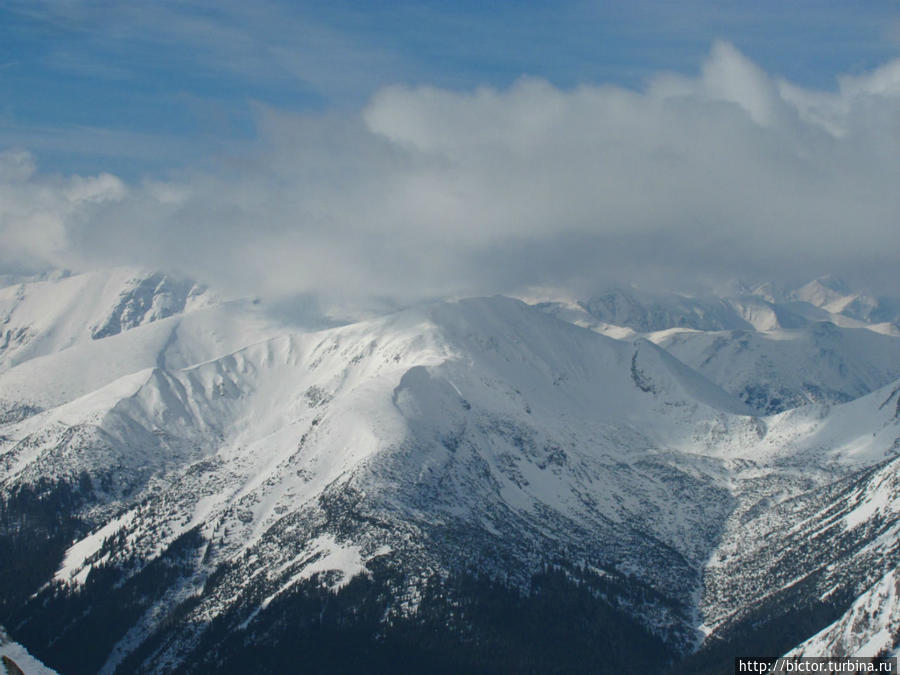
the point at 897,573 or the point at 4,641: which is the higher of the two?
the point at 897,573

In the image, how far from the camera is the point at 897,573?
196500mm

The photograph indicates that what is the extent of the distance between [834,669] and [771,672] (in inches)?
753

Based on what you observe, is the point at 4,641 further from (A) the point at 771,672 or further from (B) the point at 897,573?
(B) the point at 897,573

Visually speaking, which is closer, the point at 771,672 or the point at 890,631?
the point at 890,631

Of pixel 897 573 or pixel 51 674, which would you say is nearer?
pixel 51 674

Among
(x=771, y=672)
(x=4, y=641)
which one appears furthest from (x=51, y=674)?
(x=771, y=672)

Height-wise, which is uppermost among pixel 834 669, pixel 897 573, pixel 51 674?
pixel 897 573

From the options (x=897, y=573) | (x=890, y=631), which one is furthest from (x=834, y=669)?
(x=897, y=573)

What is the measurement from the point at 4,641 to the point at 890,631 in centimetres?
15655

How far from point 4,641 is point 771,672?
5642 inches

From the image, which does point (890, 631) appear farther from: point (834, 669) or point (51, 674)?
point (51, 674)

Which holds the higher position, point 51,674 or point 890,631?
point 890,631

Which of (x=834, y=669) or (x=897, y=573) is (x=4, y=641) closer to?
(x=834, y=669)

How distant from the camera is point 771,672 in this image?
7800 inches
